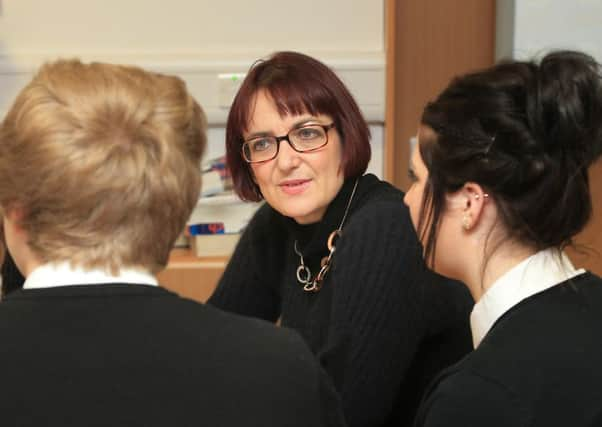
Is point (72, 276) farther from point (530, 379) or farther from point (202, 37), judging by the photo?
point (202, 37)

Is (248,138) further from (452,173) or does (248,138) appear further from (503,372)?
(503,372)

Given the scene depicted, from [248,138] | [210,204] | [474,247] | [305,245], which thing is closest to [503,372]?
[474,247]

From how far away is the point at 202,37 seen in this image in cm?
298

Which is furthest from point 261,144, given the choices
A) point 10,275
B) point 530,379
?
point 530,379

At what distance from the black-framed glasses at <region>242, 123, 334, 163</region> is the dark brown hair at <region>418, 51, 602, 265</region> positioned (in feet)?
1.82

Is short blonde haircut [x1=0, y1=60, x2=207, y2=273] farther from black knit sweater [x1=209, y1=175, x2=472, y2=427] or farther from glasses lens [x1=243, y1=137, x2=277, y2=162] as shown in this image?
glasses lens [x1=243, y1=137, x2=277, y2=162]

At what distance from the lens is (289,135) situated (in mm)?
1769

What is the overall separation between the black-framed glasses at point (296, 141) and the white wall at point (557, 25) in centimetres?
112

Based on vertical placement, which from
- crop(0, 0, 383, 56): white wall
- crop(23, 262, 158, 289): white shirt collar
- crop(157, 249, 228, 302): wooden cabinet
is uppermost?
crop(0, 0, 383, 56): white wall

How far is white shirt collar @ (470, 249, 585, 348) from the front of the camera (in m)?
1.21

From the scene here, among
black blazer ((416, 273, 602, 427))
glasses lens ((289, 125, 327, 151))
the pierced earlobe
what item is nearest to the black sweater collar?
glasses lens ((289, 125, 327, 151))

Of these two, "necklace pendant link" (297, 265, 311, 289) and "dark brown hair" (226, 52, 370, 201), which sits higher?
"dark brown hair" (226, 52, 370, 201)

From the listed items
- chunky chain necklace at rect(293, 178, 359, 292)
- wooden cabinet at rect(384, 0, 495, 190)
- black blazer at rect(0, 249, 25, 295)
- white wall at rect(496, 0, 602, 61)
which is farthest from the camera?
wooden cabinet at rect(384, 0, 495, 190)

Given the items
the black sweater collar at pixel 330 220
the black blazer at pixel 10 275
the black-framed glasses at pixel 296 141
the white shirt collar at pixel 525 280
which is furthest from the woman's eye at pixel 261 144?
the white shirt collar at pixel 525 280
